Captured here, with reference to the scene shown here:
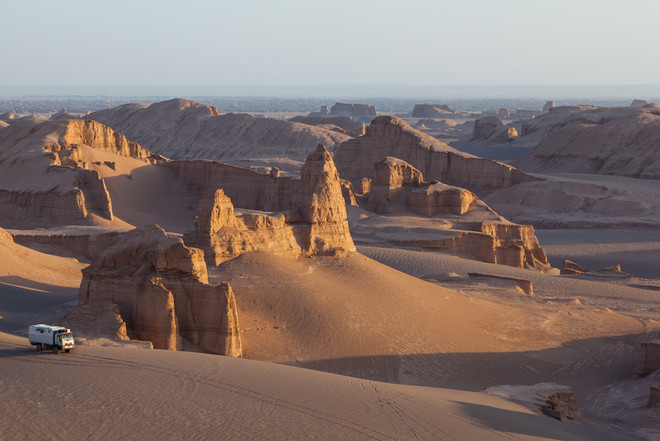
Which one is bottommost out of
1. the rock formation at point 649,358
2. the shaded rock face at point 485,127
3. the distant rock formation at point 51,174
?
the shaded rock face at point 485,127

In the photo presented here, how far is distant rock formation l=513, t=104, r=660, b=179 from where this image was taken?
79.9 metres

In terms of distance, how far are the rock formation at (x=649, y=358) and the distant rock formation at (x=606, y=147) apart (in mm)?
55981

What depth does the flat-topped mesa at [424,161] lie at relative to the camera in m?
68.3

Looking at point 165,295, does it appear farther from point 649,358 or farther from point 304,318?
point 649,358

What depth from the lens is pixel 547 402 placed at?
20516 millimetres

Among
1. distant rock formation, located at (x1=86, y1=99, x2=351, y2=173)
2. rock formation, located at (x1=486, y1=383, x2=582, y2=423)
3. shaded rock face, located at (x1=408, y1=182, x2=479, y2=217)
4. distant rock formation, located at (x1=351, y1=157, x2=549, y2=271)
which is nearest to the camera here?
rock formation, located at (x1=486, y1=383, x2=582, y2=423)

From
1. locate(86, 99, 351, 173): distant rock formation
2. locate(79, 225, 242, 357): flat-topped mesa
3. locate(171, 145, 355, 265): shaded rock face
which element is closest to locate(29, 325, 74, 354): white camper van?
locate(79, 225, 242, 357): flat-topped mesa

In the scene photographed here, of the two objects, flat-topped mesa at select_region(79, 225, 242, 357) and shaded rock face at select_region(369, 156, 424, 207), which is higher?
flat-topped mesa at select_region(79, 225, 242, 357)

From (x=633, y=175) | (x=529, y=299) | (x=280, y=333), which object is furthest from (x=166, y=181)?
(x=633, y=175)

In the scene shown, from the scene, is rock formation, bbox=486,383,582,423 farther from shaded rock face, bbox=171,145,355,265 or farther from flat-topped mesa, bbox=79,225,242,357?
shaded rock face, bbox=171,145,355,265

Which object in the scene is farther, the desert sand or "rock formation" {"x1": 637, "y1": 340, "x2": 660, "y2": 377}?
"rock formation" {"x1": 637, "y1": 340, "x2": 660, "y2": 377}

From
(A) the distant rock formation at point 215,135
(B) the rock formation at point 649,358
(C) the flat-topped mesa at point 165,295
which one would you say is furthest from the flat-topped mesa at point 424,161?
(C) the flat-topped mesa at point 165,295

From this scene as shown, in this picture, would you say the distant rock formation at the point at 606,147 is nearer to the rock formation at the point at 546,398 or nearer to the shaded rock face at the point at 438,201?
the shaded rock face at the point at 438,201

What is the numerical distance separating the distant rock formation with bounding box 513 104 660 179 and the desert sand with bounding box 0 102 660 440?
31001 mm
